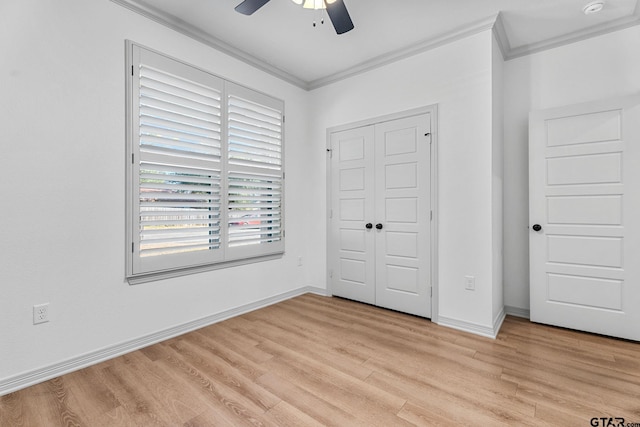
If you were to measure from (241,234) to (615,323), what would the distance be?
358 cm

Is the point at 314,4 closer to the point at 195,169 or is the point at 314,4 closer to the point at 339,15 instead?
the point at 339,15

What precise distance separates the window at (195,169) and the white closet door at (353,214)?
78 cm

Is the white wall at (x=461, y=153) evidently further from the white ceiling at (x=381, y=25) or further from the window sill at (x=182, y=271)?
the window sill at (x=182, y=271)

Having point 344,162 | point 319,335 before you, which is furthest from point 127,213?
point 344,162

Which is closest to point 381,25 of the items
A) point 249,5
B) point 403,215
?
point 249,5

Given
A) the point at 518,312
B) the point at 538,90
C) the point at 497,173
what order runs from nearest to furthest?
1. the point at 497,173
2. the point at 538,90
3. the point at 518,312

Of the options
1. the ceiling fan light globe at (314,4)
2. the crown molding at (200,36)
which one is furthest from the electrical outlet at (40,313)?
the ceiling fan light globe at (314,4)

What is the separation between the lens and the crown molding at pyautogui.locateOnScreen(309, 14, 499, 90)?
2.77m

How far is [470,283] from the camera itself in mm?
2895

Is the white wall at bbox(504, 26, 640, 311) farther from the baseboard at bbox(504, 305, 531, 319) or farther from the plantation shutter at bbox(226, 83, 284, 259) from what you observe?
the plantation shutter at bbox(226, 83, 284, 259)

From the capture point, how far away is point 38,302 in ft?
6.70

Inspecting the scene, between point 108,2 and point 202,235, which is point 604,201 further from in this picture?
point 108,2

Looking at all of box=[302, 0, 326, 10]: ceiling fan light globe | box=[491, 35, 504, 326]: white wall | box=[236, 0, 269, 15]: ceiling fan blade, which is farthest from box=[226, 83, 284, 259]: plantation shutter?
box=[491, 35, 504, 326]: white wall

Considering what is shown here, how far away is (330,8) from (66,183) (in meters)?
2.21
